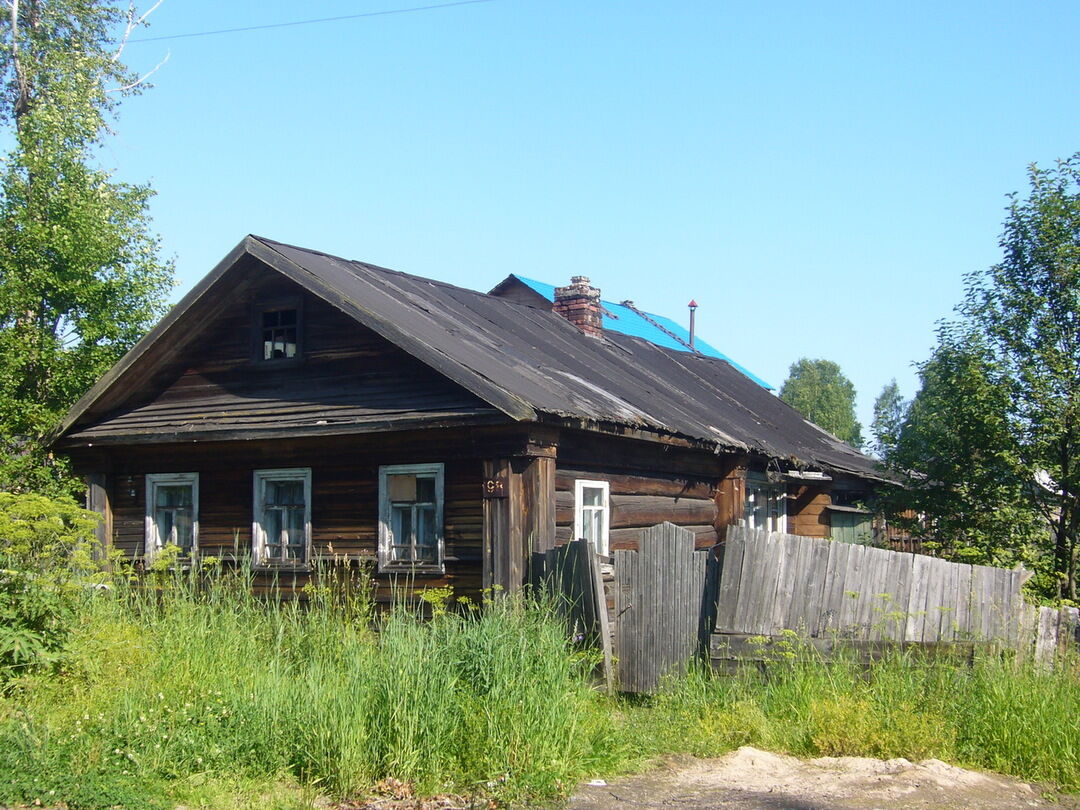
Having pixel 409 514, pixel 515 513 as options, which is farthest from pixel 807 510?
pixel 515 513

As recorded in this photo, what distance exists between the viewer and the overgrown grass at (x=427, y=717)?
675 centimetres

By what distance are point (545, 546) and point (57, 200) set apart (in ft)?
40.8

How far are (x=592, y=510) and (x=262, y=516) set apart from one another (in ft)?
13.0

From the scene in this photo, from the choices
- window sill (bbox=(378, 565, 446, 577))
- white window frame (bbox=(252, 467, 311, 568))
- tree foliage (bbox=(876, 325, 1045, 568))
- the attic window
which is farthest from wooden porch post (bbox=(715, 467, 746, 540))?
the attic window

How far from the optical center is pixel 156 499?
14305 millimetres

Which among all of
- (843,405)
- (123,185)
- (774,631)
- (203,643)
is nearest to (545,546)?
(774,631)

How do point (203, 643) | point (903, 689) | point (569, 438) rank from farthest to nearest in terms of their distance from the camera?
point (569, 438) < point (203, 643) < point (903, 689)

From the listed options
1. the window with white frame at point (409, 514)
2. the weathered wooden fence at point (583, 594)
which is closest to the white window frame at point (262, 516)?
the window with white frame at point (409, 514)

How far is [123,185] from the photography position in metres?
21.2

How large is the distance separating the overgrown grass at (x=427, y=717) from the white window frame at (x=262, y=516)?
397 cm

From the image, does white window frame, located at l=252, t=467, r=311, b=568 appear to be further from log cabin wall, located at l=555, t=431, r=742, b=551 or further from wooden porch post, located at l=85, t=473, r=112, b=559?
log cabin wall, located at l=555, t=431, r=742, b=551

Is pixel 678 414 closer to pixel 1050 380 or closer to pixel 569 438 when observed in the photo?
pixel 569 438

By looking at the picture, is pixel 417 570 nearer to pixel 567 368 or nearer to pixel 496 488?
pixel 496 488

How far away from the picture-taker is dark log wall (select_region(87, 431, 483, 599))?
11.9 meters
